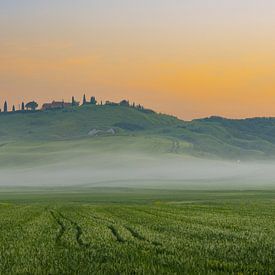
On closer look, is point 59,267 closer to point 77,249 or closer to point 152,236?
point 77,249

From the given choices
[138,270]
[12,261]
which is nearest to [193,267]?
[138,270]

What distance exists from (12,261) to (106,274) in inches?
224

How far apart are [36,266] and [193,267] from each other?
241 inches

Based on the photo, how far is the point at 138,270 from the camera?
1966 cm

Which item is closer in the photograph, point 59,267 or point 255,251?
point 59,267

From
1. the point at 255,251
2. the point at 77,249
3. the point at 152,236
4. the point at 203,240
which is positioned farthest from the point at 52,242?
the point at 255,251

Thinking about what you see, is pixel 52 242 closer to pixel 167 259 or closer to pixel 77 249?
pixel 77 249

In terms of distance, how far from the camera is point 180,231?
118ft

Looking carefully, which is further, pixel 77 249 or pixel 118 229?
pixel 118 229

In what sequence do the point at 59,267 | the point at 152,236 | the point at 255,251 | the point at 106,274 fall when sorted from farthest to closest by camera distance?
the point at 152,236 → the point at 255,251 → the point at 59,267 → the point at 106,274

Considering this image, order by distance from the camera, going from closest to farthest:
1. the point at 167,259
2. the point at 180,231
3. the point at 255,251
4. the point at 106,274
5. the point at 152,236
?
the point at 106,274 → the point at 167,259 → the point at 255,251 → the point at 152,236 → the point at 180,231

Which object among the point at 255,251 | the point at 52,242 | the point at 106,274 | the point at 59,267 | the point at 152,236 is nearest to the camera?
the point at 106,274

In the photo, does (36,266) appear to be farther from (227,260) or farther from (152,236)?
(152,236)

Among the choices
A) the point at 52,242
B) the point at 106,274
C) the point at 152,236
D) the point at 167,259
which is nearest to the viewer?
the point at 106,274
